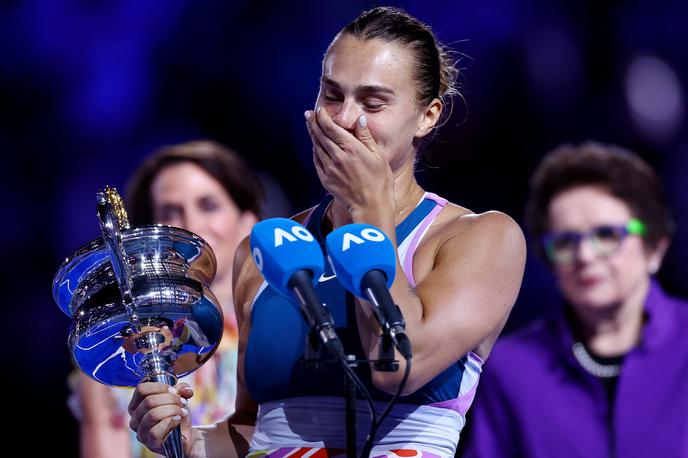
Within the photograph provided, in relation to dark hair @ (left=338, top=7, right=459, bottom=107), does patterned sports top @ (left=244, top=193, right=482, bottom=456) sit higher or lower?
lower

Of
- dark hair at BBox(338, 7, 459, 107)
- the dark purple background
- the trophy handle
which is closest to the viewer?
the trophy handle

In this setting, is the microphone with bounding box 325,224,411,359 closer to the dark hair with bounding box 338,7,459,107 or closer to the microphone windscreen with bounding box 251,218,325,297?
the microphone windscreen with bounding box 251,218,325,297

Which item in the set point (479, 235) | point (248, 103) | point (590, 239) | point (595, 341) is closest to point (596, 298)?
point (595, 341)

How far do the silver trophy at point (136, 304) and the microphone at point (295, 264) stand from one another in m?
0.30

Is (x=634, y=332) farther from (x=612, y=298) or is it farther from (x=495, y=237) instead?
(x=495, y=237)

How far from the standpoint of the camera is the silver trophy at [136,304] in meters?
1.73

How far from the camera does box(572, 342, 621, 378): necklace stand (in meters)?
2.95

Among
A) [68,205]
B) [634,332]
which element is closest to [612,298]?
[634,332]

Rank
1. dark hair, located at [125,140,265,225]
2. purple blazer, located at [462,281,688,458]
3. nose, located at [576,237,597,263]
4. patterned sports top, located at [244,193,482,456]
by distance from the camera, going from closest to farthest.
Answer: patterned sports top, located at [244,193,482,456]
purple blazer, located at [462,281,688,458]
nose, located at [576,237,597,263]
dark hair, located at [125,140,265,225]

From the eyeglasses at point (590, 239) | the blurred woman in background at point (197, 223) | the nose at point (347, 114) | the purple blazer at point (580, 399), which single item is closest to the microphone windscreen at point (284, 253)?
the nose at point (347, 114)

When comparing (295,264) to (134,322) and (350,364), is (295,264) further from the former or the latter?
(134,322)

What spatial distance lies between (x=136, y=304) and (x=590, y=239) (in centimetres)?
181

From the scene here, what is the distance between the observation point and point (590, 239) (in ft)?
10.4

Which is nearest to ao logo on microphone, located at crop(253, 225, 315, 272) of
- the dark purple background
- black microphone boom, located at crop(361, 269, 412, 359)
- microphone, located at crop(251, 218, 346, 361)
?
microphone, located at crop(251, 218, 346, 361)
